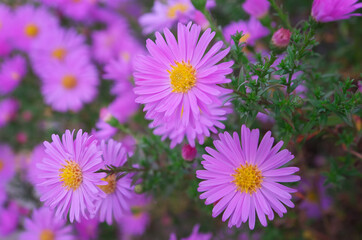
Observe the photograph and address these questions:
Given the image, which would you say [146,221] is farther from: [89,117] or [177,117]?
[177,117]

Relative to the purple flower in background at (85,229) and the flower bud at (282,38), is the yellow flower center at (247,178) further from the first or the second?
the purple flower in background at (85,229)

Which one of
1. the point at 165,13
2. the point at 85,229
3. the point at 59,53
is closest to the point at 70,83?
the point at 59,53

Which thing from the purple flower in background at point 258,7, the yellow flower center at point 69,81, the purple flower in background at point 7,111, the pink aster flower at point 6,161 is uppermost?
the yellow flower center at point 69,81

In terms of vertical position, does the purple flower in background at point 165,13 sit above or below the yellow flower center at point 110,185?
above

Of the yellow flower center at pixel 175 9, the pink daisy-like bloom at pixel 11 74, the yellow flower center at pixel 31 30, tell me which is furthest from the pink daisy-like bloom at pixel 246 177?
the yellow flower center at pixel 31 30

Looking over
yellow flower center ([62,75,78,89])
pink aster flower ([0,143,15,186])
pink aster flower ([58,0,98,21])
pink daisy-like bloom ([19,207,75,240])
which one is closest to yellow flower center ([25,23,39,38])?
pink aster flower ([58,0,98,21])

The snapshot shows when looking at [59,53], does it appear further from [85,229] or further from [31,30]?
[85,229]
